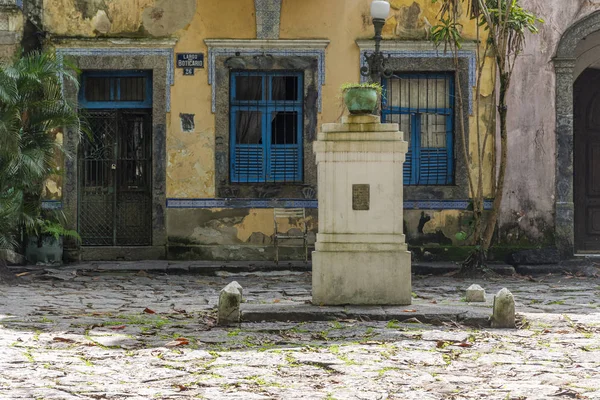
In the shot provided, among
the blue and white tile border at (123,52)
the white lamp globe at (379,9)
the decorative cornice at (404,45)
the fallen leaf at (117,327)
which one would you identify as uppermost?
the white lamp globe at (379,9)

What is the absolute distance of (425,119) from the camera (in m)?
15.3

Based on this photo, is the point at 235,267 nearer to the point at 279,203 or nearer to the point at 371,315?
the point at 279,203

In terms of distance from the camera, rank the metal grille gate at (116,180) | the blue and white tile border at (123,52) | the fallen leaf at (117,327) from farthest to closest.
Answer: the metal grille gate at (116,180) < the blue and white tile border at (123,52) < the fallen leaf at (117,327)

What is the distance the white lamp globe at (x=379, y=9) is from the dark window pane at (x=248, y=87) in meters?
2.18

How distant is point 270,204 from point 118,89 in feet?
9.33

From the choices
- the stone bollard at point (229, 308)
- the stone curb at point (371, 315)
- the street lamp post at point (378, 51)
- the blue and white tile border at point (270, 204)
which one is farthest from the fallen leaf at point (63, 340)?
the street lamp post at point (378, 51)

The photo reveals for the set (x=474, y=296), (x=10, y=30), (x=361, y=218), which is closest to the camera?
(x=361, y=218)

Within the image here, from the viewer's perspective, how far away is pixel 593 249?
1720 cm

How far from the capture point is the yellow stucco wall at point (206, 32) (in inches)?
591

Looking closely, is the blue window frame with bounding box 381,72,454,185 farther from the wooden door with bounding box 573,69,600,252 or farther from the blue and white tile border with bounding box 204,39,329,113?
the wooden door with bounding box 573,69,600,252

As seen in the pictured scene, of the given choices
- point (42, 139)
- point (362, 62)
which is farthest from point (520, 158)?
point (42, 139)

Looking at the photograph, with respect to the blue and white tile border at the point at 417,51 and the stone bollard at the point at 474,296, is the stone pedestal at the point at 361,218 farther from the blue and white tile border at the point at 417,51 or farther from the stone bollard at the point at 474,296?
the blue and white tile border at the point at 417,51

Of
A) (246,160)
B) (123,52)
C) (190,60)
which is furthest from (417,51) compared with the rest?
(123,52)

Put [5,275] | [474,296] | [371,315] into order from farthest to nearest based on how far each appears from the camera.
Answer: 1. [5,275]
2. [474,296]
3. [371,315]
